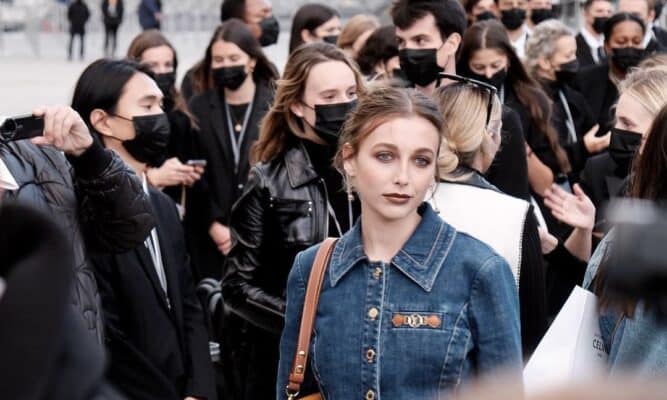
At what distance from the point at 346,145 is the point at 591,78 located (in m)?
5.69

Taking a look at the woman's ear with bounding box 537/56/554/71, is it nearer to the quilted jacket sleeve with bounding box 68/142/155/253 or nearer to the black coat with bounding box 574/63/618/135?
the black coat with bounding box 574/63/618/135

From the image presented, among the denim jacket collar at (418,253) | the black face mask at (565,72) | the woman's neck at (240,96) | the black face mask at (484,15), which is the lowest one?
the woman's neck at (240,96)

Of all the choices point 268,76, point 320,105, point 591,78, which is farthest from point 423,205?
point 591,78

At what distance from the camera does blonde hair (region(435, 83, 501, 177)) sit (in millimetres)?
Answer: 4297

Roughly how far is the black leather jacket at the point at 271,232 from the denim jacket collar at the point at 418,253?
105cm

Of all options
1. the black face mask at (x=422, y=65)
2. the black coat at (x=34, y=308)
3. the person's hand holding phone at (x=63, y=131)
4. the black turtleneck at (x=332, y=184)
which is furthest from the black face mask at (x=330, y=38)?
the black coat at (x=34, y=308)

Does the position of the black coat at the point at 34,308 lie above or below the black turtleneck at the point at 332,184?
above

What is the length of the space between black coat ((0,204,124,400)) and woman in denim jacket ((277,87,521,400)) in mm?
1887

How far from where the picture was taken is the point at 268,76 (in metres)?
8.26

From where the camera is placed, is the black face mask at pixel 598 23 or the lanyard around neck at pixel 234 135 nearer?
the lanyard around neck at pixel 234 135

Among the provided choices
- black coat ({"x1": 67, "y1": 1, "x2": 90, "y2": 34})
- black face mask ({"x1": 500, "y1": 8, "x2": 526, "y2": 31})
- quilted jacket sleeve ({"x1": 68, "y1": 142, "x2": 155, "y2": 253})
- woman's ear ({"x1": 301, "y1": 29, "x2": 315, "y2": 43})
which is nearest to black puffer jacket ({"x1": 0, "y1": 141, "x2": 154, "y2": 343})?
quilted jacket sleeve ({"x1": 68, "y1": 142, "x2": 155, "y2": 253})

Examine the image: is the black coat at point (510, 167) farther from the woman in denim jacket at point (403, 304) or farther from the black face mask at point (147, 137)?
the woman in denim jacket at point (403, 304)

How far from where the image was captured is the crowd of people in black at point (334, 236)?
300 cm

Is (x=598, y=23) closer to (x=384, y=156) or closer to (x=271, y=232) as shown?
(x=271, y=232)
